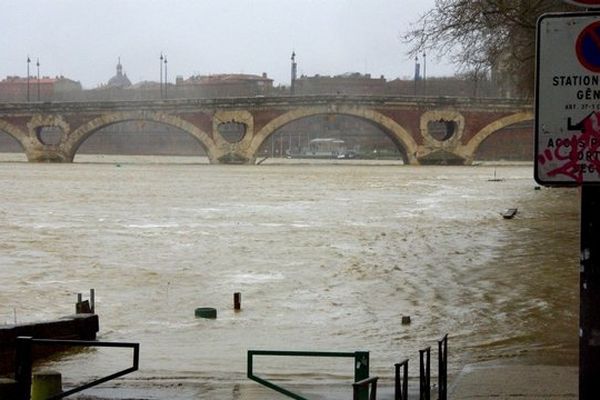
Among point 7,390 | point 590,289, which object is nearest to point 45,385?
point 7,390

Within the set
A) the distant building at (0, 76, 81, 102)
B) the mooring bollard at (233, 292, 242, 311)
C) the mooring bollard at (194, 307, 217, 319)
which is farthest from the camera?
the distant building at (0, 76, 81, 102)

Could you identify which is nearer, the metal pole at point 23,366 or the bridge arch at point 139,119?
the metal pole at point 23,366

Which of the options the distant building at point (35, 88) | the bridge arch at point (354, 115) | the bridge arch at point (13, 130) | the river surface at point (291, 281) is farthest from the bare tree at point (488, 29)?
the distant building at point (35, 88)

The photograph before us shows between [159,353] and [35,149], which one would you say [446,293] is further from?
[35,149]

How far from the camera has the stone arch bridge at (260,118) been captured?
77.1 meters

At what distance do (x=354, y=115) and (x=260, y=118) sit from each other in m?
7.03

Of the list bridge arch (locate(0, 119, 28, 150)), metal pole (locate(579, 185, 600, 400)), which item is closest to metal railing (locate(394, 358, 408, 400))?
metal pole (locate(579, 185, 600, 400))

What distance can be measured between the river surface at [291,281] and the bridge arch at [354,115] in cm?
3993

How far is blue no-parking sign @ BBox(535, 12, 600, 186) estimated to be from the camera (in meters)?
3.14

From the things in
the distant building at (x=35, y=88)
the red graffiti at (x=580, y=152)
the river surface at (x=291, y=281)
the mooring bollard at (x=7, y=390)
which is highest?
the distant building at (x=35, y=88)

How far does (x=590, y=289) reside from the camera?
10.8 feet

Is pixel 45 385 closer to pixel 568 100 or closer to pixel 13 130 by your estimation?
pixel 568 100

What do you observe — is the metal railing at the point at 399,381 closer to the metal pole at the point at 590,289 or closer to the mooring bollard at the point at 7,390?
the metal pole at the point at 590,289

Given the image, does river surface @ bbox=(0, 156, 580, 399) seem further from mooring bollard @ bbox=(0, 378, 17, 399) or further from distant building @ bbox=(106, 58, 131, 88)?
distant building @ bbox=(106, 58, 131, 88)
